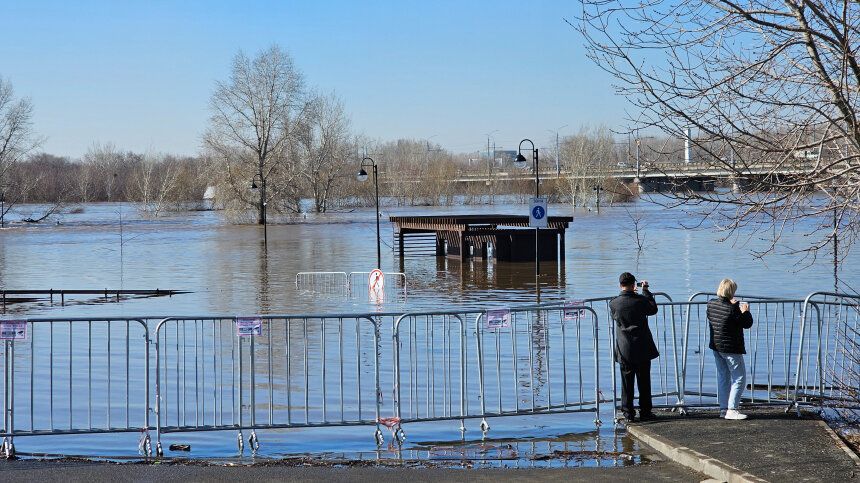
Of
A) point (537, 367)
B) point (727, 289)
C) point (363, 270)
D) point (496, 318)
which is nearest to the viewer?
point (727, 289)

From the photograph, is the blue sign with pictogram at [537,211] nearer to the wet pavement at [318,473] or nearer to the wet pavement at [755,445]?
the wet pavement at [755,445]

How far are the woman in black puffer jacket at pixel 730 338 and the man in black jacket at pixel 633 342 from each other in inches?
25.4

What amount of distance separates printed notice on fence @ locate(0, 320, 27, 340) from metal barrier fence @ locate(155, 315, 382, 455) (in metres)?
1.32

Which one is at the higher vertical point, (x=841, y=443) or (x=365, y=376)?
(x=841, y=443)

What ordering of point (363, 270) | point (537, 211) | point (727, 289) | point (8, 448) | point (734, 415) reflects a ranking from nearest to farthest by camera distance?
point (8, 448), point (734, 415), point (727, 289), point (537, 211), point (363, 270)

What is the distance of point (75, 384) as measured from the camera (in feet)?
42.6

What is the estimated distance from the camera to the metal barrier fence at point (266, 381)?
9.39 m

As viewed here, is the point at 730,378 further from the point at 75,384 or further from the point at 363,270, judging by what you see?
the point at 363,270

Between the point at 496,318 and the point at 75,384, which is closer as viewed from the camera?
the point at 496,318

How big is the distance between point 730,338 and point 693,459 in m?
1.91

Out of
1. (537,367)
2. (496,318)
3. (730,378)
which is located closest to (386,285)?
(537,367)

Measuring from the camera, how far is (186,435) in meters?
10.2

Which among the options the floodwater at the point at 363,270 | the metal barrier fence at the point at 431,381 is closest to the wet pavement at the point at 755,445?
A: the floodwater at the point at 363,270

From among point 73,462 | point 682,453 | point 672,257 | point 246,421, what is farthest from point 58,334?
point 672,257
